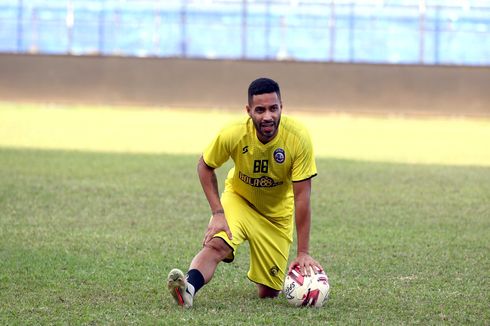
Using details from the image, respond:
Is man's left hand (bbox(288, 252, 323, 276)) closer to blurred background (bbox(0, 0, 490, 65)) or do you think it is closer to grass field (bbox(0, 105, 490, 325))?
grass field (bbox(0, 105, 490, 325))

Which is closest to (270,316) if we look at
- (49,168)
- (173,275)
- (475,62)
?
(173,275)

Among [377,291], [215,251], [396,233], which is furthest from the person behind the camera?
[396,233]

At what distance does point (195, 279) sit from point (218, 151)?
916 millimetres

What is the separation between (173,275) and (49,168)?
10051 mm

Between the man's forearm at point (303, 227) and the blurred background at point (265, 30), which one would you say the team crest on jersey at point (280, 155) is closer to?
the man's forearm at point (303, 227)

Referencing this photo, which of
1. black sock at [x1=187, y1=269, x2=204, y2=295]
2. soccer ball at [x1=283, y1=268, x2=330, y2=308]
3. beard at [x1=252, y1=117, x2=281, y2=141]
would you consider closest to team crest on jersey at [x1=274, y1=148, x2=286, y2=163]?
beard at [x1=252, y1=117, x2=281, y2=141]

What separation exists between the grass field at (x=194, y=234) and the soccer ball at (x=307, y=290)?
10 cm

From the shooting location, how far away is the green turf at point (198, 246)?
22.6 feet

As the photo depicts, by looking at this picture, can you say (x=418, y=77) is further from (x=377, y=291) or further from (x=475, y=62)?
(x=377, y=291)

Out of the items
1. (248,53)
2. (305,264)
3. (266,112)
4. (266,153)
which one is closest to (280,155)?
(266,153)

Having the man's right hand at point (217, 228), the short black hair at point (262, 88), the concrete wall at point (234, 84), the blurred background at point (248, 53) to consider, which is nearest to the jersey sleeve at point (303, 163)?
the short black hair at point (262, 88)

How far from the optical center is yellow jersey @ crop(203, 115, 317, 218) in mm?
7188

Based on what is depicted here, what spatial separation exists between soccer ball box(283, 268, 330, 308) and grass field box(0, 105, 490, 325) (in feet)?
0.33

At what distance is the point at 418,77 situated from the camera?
3378 cm
